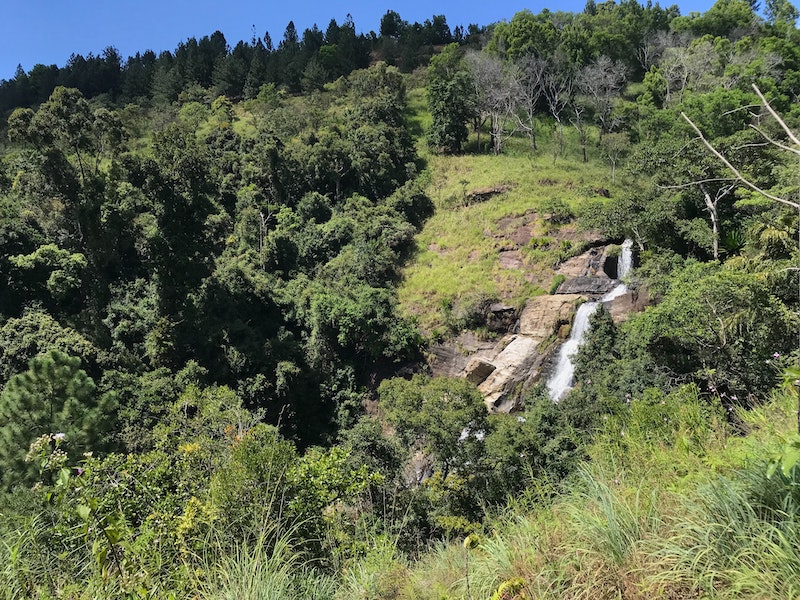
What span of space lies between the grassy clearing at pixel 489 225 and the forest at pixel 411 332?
24 centimetres

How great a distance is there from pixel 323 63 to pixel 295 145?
2772cm

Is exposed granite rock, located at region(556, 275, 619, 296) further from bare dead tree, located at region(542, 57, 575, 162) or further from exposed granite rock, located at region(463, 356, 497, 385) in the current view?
bare dead tree, located at region(542, 57, 575, 162)

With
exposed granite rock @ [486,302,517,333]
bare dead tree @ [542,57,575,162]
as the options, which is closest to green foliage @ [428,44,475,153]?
bare dead tree @ [542,57,575,162]

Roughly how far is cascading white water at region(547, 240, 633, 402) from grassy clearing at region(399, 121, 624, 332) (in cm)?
317

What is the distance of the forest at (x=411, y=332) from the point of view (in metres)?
2.78

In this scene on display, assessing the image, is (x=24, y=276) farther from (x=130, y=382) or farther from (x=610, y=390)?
(x=610, y=390)

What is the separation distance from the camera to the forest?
2.78 meters

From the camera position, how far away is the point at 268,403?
22500 mm

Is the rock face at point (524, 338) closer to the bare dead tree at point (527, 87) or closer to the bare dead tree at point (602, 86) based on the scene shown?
the bare dead tree at point (527, 87)

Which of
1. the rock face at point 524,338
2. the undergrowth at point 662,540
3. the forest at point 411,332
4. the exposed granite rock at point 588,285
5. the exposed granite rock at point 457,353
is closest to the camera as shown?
the undergrowth at point 662,540

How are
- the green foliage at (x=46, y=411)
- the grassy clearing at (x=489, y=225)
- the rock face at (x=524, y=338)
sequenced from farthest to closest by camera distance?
1. the grassy clearing at (x=489, y=225)
2. the rock face at (x=524, y=338)
3. the green foliage at (x=46, y=411)

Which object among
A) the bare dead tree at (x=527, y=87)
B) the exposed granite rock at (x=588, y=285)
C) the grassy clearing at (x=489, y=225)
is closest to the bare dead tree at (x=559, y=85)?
the bare dead tree at (x=527, y=87)

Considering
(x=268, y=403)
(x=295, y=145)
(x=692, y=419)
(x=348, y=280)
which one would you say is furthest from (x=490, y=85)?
(x=692, y=419)

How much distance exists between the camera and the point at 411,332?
23188 millimetres
